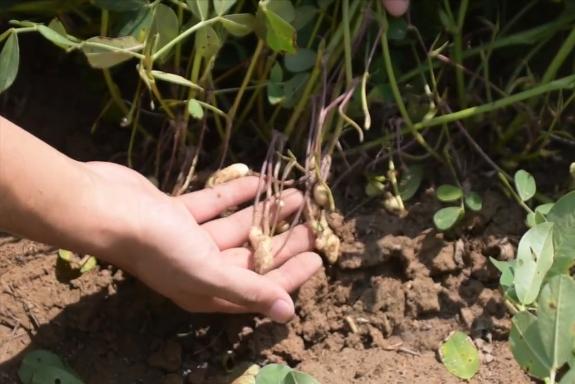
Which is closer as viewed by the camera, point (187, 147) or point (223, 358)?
point (223, 358)

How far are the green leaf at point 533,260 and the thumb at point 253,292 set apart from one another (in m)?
0.29

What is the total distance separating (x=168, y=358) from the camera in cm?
142

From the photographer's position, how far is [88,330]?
1.45 metres

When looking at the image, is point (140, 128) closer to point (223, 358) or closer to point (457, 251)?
point (223, 358)

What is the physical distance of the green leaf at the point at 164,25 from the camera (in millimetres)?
1391

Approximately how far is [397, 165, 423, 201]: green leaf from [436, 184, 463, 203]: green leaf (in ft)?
0.16

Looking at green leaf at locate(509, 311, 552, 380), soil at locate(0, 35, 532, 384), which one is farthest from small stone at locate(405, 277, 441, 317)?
green leaf at locate(509, 311, 552, 380)

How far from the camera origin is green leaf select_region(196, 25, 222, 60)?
55.1 inches

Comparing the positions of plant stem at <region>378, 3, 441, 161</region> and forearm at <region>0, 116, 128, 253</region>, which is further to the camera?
plant stem at <region>378, 3, 441, 161</region>

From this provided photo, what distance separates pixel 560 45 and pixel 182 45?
0.55 metres

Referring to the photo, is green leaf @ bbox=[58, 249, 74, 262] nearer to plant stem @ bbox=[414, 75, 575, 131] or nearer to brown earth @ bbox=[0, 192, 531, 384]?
brown earth @ bbox=[0, 192, 531, 384]

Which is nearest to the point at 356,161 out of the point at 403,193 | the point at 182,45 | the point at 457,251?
the point at 403,193

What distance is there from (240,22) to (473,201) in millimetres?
399

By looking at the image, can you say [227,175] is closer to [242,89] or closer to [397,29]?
[242,89]
